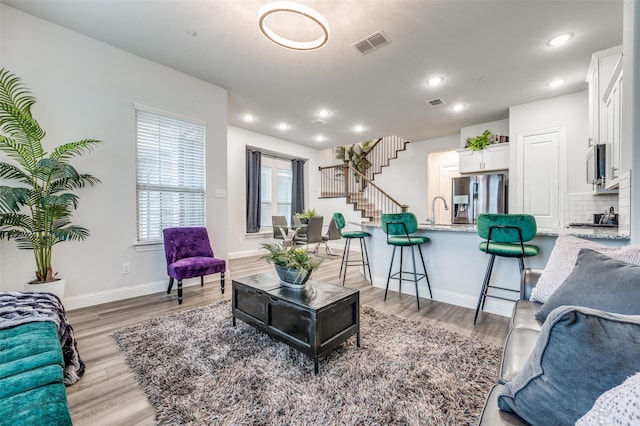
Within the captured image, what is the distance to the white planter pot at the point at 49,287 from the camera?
2.39 metres

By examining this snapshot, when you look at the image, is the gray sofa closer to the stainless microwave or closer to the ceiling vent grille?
the stainless microwave

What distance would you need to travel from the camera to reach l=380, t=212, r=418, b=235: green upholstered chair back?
306cm

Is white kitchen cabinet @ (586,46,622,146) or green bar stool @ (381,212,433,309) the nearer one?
white kitchen cabinet @ (586,46,622,146)

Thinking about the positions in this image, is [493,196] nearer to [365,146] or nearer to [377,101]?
[377,101]

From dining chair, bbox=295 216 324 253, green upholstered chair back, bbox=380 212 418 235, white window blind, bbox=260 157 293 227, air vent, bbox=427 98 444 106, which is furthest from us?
white window blind, bbox=260 157 293 227

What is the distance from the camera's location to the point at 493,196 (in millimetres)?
4902

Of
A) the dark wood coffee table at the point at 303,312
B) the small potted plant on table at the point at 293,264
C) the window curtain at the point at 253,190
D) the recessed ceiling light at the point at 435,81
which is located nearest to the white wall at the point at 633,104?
the recessed ceiling light at the point at 435,81

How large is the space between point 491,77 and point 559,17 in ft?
3.73

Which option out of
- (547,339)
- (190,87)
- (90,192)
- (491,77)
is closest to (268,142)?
(190,87)

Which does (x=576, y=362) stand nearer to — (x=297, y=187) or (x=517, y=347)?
(x=517, y=347)

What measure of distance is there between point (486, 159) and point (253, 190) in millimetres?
5037

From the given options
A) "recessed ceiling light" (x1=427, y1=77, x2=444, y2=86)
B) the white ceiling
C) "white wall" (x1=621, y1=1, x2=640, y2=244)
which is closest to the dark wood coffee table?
"white wall" (x1=621, y1=1, x2=640, y2=244)

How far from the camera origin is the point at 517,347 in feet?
3.99

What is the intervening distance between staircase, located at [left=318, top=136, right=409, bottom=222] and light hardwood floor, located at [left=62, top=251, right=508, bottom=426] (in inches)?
136
